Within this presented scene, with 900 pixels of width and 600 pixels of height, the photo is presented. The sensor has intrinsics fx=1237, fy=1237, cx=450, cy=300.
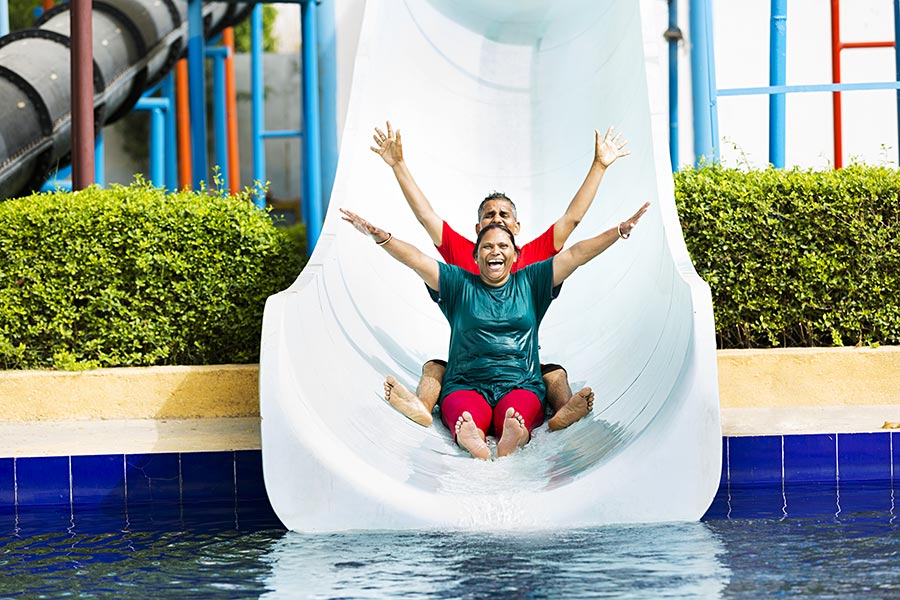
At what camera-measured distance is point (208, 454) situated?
387 centimetres

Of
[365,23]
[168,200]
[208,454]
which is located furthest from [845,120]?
[208,454]

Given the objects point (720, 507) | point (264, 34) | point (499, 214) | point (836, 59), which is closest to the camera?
point (720, 507)

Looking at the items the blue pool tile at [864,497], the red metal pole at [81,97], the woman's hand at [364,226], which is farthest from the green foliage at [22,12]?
the blue pool tile at [864,497]

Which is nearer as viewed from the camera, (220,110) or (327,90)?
(327,90)

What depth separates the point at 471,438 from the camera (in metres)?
3.65

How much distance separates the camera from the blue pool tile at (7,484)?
380 cm

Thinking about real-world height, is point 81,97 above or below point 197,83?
below

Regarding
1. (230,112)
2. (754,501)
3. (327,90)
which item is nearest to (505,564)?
(754,501)

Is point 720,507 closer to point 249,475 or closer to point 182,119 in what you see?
point 249,475

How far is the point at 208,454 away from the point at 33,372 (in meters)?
1.07

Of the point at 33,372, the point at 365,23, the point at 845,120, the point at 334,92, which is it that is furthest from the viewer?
the point at 845,120

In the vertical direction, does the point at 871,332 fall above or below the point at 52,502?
above

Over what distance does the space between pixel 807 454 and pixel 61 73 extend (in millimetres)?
4654

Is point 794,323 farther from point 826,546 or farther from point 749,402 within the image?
point 826,546
